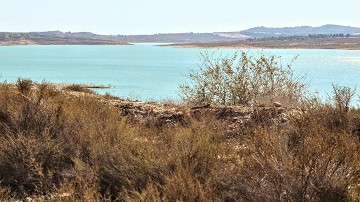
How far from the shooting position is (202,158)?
653cm

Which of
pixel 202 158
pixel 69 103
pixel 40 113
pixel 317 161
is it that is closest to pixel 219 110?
pixel 69 103

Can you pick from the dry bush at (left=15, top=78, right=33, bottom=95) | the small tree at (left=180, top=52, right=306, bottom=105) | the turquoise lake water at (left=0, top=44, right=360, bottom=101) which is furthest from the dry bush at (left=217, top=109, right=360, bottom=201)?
the small tree at (left=180, top=52, right=306, bottom=105)

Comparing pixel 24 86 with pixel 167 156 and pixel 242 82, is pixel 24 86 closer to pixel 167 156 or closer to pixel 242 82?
pixel 167 156

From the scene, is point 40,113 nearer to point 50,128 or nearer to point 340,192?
point 50,128

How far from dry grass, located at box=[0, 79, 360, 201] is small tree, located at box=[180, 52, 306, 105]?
752 centimetres

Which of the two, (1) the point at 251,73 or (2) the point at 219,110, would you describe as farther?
(1) the point at 251,73

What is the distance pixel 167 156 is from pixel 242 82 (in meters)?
11.7

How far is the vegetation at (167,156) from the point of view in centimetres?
518

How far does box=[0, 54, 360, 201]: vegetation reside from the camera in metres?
5.18

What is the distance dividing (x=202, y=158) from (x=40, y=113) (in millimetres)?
3910

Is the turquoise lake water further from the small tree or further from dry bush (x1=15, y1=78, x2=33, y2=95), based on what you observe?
the small tree

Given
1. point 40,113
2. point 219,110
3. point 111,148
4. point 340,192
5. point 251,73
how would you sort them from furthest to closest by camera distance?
point 251,73 < point 219,110 < point 40,113 < point 111,148 < point 340,192

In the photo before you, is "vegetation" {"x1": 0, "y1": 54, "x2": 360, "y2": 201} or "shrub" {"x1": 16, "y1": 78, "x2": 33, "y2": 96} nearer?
"vegetation" {"x1": 0, "y1": 54, "x2": 360, "y2": 201}

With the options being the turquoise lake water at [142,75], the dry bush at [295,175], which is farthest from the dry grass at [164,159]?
the turquoise lake water at [142,75]
